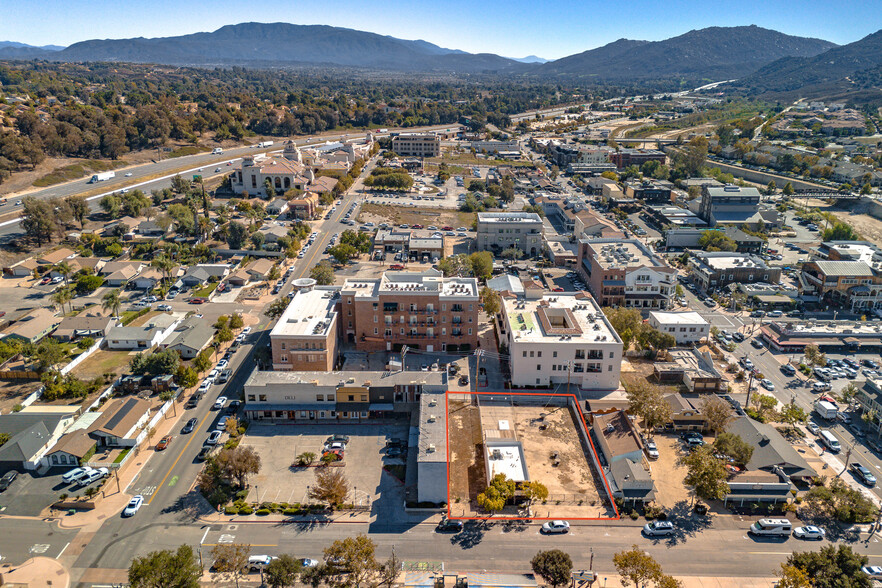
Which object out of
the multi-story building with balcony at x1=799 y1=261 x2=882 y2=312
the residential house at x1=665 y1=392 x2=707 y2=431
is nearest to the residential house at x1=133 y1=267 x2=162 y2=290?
the residential house at x1=665 y1=392 x2=707 y2=431

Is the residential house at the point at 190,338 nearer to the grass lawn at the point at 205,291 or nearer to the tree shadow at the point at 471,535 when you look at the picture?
the grass lawn at the point at 205,291

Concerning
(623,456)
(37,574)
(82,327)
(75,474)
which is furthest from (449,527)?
(82,327)

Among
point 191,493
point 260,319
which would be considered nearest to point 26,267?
point 260,319

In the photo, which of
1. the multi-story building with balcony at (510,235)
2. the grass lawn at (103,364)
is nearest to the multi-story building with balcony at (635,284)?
the multi-story building with balcony at (510,235)

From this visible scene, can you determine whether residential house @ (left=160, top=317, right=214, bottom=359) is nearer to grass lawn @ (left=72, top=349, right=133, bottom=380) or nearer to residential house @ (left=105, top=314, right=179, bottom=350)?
residential house @ (left=105, top=314, right=179, bottom=350)

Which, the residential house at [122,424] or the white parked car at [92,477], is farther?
the residential house at [122,424]

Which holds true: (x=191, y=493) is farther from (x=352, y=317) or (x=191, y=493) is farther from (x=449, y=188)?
(x=449, y=188)
